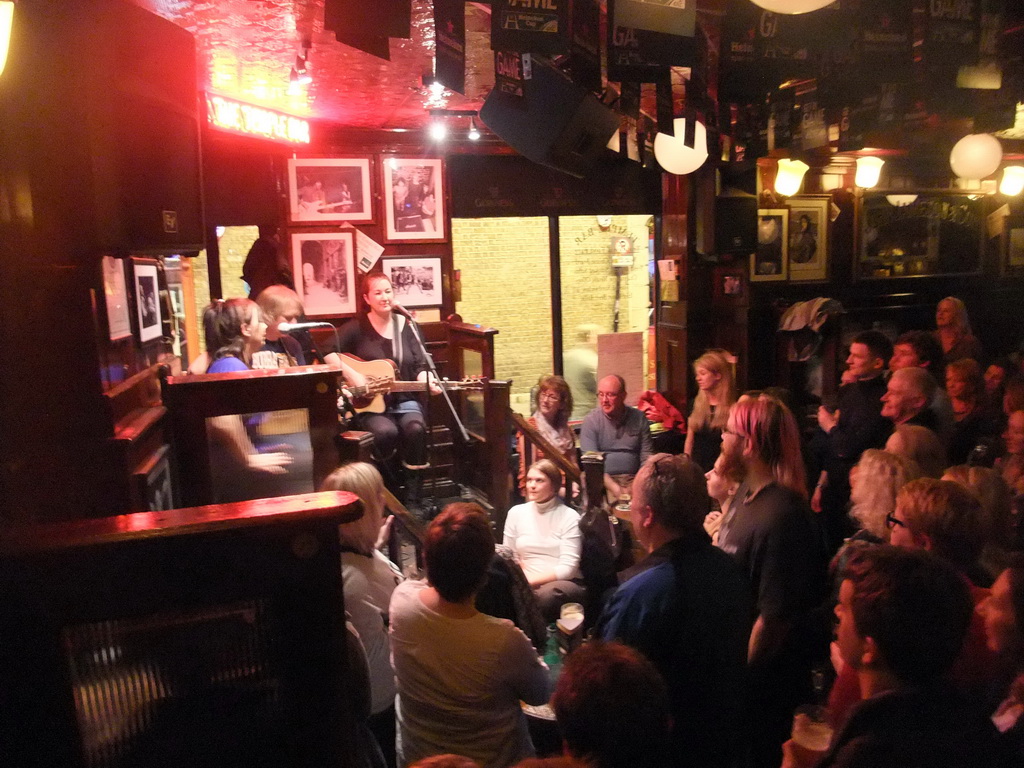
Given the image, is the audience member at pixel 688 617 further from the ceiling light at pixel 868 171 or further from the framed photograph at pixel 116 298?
the ceiling light at pixel 868 171

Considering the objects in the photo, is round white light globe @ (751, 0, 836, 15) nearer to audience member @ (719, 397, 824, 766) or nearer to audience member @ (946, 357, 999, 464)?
audience member @ (719, 397, 824, 766)

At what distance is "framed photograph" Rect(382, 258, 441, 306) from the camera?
274 inches

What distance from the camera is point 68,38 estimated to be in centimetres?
216

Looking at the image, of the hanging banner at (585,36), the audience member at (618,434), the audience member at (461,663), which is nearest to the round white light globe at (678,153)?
the audience member at (618,434)

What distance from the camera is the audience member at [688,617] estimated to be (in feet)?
6.32

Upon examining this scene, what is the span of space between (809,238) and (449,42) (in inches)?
249

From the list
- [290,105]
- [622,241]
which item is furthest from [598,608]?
[622,241]

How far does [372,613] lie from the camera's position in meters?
2.38

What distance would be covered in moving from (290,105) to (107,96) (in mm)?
3843

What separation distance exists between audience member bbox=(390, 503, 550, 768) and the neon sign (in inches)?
153

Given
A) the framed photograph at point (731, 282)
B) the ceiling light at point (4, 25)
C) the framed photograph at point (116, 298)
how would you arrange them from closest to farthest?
the ceiling light at point (4, 25) < the framed photograph at point (116, 298) < the framed photograph at point (731, 282)

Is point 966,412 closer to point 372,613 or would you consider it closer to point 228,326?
point 372,613

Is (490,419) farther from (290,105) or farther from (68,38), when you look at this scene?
(68,38)

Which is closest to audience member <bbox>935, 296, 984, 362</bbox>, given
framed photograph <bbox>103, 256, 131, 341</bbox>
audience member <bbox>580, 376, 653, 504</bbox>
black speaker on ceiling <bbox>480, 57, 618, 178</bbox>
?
audience member <bbox>580, 376, 653, 504</bbox>
